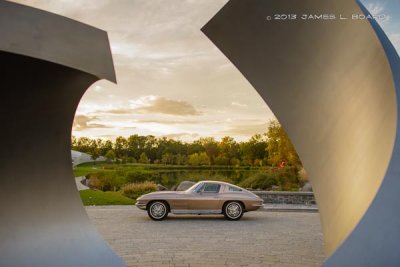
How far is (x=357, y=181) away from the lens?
479cm

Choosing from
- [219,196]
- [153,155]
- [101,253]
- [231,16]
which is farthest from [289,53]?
[153,155]

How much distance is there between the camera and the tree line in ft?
145

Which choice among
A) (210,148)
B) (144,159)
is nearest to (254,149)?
(210,148)

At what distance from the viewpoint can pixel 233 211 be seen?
544 inches

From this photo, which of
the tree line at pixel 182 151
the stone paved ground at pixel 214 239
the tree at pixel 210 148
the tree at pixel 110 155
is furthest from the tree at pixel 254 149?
the stone paved ground at pixel 214 239

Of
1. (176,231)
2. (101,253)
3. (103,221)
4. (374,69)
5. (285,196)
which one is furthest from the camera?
(285,196)

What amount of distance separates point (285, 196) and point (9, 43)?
54.1ft

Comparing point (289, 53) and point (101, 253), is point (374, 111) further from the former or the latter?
point (101, 253)

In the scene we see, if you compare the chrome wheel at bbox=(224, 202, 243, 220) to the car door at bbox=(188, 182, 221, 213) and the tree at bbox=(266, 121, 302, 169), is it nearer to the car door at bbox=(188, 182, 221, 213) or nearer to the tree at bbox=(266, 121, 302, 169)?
the car door at bbox=(188, 182, 221, 213)

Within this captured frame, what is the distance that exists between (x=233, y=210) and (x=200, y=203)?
1.16 m

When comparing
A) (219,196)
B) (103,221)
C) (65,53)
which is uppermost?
(65,53)

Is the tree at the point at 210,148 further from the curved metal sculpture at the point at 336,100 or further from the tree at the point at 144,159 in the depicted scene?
the curved metal sculpture at the point at 336,100

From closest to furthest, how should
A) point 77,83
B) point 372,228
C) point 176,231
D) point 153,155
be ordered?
point 372,228
point 77,83
point 176,231
point 153,155

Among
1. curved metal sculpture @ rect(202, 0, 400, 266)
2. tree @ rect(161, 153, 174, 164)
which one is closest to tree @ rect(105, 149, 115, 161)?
tree @ rect(161, 153, 174, 164)
